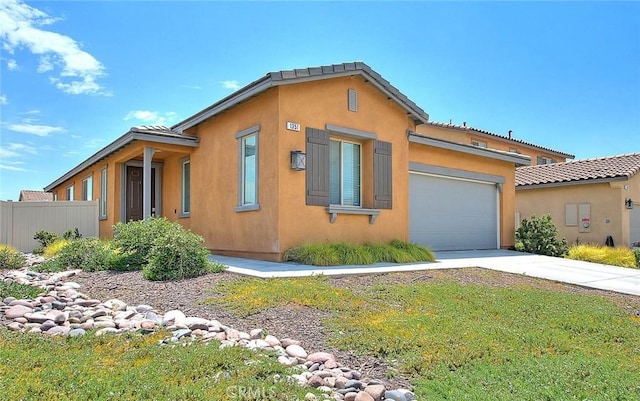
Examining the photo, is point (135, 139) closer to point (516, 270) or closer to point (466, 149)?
point (516, 270)

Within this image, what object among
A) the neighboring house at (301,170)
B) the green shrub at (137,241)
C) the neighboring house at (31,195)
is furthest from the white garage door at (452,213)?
the neighboring house at (31,195)

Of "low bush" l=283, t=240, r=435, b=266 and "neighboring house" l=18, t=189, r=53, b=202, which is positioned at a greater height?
"neighboring house" l=18, t=189, r=53, b=202

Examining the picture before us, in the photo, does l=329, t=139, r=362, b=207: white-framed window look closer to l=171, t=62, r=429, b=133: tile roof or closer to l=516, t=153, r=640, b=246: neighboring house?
l=171, t=62, r=429, b=133: tile roof

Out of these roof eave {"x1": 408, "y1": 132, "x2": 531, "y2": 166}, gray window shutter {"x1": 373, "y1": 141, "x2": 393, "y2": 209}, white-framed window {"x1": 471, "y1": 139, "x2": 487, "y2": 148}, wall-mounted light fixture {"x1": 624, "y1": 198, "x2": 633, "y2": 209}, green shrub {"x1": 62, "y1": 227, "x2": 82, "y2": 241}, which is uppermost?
white-framed window {"x1": 471, "y1": 139, "x2": 487, "y2": 148}

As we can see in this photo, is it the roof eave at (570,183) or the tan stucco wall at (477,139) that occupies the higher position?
the tan stucco wall at (477,139)

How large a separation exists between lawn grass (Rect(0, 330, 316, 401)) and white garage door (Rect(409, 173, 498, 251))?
9525 mm

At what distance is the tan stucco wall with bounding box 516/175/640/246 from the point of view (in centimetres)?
1558

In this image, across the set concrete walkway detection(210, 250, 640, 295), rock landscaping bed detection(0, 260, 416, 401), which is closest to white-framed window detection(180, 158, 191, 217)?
concrete walkway detection(210, 250, 640, 295)

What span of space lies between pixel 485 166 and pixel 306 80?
319 inches

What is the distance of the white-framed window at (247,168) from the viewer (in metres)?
9.53

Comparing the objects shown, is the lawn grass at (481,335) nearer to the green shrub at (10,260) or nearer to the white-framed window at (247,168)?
the white-framed window at (247,168)

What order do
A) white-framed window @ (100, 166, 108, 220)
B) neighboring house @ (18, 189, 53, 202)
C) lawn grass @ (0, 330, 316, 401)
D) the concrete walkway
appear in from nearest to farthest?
lawn grass @ (0, 330, 316, 401), the concrete walkway, white-framed window @ (100, 166, 108, 220), neighboring house @ (18, 189, 53, 202)

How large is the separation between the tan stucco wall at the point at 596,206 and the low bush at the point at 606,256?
8.70 ft

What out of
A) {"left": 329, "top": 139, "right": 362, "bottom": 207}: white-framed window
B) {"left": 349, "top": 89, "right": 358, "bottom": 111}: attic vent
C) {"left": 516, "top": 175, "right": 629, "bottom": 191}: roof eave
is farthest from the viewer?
{"left": 516, "top": 175, "right": 629, "bottom": 191}: roof eave
